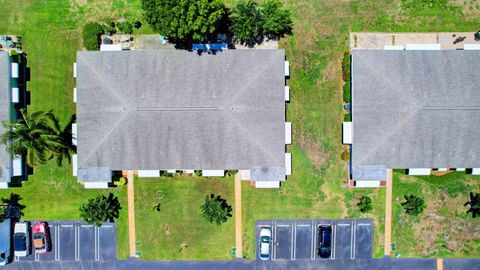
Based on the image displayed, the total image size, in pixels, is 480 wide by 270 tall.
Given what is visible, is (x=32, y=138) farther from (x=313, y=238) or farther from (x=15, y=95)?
(x=313, y=238)

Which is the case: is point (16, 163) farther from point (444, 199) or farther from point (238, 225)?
point (444, 199)

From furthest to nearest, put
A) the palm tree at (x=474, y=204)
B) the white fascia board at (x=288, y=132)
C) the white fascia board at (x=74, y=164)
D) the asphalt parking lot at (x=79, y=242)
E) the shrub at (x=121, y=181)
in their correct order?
the asphalt parking lot at (x=79, y=242) → the shrub at (x=121, y=181) → the palm tree at (x=474, y=204) → the white fascia board at (x=74, y=164) → the white fascia board at (x=288, y=132)

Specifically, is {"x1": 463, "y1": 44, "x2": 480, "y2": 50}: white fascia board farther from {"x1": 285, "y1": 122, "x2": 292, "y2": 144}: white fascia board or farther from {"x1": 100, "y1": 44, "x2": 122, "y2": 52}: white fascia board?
{"x1": 100, "y1": 44, "x2": 122, "y2": 52}: white fascia board

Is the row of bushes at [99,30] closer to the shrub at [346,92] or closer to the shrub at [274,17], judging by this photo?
the shrub at [274,17]

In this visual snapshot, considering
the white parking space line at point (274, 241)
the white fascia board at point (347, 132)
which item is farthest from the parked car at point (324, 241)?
the white fascia board at point (347, 132)

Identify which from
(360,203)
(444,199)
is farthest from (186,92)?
(444,199)

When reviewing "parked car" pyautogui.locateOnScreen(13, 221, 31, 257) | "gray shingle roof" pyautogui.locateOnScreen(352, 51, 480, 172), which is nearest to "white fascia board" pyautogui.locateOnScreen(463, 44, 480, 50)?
"gray shingle roof" pyautogui.locateOnScreen(352, 51, 480, 172)

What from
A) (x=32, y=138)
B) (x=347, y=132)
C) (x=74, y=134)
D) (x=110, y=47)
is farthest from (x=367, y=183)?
(x=32, y=138)
